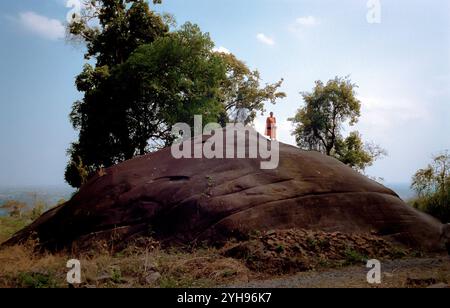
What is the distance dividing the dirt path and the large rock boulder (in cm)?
161

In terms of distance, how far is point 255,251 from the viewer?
8398 millimetres

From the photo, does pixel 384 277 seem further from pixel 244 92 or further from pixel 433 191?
pixel 244 92

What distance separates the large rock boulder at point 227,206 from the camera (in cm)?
968

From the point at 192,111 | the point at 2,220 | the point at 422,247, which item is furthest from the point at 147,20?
the point at 422,247

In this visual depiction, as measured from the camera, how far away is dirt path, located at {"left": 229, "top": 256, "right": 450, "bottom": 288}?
665 cm

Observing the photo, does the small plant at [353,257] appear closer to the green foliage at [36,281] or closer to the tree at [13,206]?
the green foliage at [36,281]

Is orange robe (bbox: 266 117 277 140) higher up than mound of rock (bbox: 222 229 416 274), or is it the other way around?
orange robe (bbox: 266 117 277 140)

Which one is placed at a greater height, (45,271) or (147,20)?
(147,20)

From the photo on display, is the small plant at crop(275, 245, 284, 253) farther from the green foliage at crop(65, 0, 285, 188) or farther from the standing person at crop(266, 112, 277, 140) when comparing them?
the green foliage at crop(65, 0, 285, 188)

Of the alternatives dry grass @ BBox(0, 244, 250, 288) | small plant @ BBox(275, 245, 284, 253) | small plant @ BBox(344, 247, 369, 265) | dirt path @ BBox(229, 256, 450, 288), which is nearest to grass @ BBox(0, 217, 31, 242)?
dry grass @ BBox(0, 244, 250, 288)
